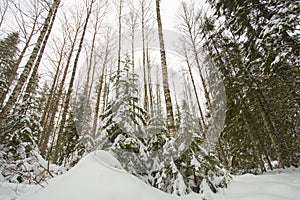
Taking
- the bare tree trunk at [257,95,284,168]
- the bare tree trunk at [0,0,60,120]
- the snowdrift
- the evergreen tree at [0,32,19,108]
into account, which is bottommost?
the snowdrift

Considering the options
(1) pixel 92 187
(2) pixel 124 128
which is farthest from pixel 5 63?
(1) pixel 92 187

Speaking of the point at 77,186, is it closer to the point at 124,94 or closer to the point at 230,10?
the point at 124,94

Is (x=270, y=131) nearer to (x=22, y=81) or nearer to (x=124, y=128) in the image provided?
(x=124, y=128)

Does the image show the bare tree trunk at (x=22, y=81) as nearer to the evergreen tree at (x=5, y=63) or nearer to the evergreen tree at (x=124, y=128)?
the evergreen tree at (x=5, y=63)

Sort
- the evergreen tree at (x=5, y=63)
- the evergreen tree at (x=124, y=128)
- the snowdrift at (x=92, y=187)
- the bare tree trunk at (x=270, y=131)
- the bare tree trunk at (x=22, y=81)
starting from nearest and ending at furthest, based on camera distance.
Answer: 1. the snowdrift at (x=92, y=187)
2. the bare tree trunk at (x=22, y=81)
3. the evergreen tree at (x=124, y=128)
4. the evergreen tree at (x=5, y=63)
5. the bare tree trunk at (x=270, y=131)

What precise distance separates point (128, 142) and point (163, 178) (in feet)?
5.19

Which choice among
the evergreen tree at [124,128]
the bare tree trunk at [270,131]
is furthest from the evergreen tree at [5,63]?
the bare tree trunk at [270,131]

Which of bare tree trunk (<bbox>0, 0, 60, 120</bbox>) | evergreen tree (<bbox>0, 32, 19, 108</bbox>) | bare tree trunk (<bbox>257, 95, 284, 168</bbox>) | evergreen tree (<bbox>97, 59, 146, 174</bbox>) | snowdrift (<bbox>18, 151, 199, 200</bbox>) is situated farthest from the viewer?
bare tree trunk (<bbox>257, 95, 284, 168</bbox>)

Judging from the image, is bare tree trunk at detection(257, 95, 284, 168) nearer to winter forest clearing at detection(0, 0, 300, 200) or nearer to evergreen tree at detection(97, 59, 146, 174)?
winter forest clearing at detection(0, 0, 300, 200)

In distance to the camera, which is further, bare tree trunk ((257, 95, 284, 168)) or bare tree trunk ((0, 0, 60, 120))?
bare tree trunk ((257, 95, 284, 168))

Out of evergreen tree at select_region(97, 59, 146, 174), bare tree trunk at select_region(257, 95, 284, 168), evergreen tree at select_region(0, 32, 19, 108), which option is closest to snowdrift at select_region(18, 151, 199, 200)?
evergreen tree at select_region(97, 59, 146, 174)

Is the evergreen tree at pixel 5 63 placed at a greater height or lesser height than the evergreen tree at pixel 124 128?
greater

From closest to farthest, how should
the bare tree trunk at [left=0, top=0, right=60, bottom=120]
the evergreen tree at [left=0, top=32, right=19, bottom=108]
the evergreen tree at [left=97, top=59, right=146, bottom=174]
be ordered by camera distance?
the bare tree trunk at [left=0, top=0, right=60, bottom=120], the evergreen tree at [left=97, top=59, right=146, bottom=174], the evergreen tree at [left=0, top=32, right=19, bottom=108]

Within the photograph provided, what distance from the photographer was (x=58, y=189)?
2420 millimetres
